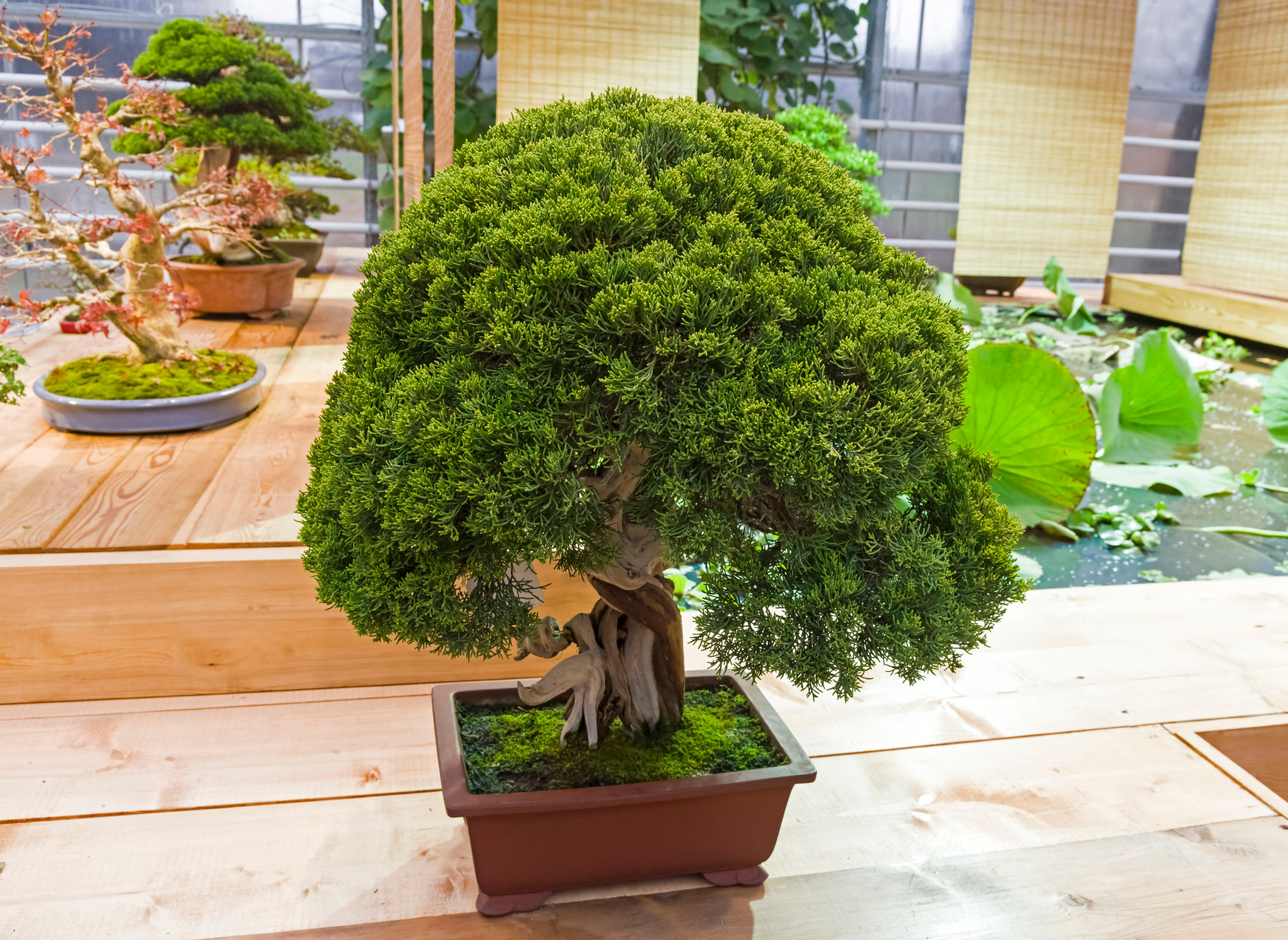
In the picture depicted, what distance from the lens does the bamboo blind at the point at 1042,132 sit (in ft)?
14.3

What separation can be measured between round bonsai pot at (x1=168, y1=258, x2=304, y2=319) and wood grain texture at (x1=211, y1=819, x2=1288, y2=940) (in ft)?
7.97

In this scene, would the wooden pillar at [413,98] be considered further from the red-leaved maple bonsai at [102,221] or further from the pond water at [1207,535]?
the pond water at [1207,535]

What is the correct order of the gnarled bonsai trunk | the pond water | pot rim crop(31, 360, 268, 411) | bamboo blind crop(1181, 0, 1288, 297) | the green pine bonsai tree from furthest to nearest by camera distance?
bamboo blind crop(1181, 0, 1288, 297)
the green pine bonsai tree
the pond water
pot rim crop(31, 360, 268, 411)
the gnarled bonsai trunk

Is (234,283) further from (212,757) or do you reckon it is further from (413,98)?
(212,757)

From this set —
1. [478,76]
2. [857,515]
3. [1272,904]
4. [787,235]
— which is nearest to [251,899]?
[857,515]

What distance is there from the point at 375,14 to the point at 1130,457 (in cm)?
379

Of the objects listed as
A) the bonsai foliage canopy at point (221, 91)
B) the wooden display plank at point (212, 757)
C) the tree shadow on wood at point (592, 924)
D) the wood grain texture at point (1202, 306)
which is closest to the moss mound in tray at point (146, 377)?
the wooden display plank at point (212, 757)

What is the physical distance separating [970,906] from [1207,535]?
177 centimetres

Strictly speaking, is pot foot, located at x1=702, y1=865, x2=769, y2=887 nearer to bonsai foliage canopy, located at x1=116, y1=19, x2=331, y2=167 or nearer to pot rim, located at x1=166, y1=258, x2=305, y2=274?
pot rim, located at x1=166, y1=258, x2=305, y2=274

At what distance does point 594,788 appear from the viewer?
0.91m

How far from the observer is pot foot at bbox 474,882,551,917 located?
958mm

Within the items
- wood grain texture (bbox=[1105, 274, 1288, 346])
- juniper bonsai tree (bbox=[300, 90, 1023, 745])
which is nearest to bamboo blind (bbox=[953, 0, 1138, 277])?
wood grain texture (bbox=[1105, 274, 1288, 346])

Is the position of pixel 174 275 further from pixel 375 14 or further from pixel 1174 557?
pixel 1174 557

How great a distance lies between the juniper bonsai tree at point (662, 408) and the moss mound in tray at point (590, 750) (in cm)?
17
